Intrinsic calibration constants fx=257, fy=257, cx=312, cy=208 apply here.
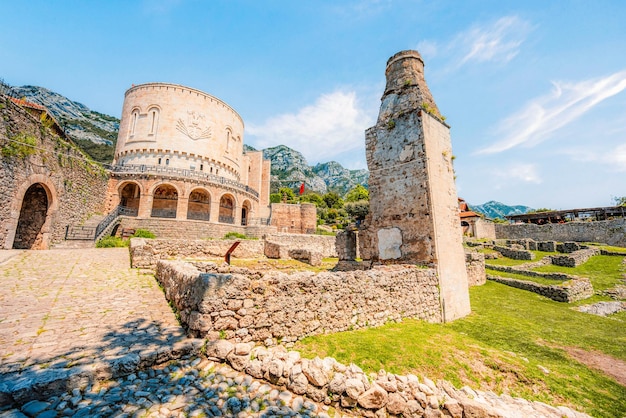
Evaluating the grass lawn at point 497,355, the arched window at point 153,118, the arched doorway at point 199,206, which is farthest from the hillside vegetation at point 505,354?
the arched window at point 153,118

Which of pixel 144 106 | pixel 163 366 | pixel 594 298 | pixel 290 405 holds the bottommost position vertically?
pixel 594 298

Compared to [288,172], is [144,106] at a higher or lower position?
lower

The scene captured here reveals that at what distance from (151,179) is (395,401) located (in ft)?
94.4

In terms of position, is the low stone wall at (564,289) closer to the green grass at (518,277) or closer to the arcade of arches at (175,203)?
the green grass at (518,277)

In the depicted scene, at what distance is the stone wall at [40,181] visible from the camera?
36.9 ft

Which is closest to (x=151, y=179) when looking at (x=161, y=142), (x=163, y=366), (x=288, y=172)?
(x=161, y=142)

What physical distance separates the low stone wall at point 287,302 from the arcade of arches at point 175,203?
2200cm

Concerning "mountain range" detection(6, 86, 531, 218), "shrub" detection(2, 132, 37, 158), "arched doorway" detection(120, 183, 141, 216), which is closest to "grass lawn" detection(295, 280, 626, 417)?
"mountain range" detection(6, 86, 531, 218)

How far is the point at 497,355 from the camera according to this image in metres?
5.00

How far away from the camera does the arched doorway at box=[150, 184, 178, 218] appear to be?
92.8ft

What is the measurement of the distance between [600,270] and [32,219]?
115ft

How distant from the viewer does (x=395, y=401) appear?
12.2 feet

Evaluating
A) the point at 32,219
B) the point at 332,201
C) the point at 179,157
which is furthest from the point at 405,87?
the point at 332,201

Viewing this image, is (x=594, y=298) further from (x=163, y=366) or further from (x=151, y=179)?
(x=151, y=179)
